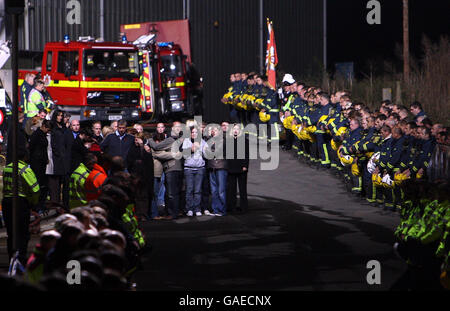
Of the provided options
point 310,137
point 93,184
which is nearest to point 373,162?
point 310,137

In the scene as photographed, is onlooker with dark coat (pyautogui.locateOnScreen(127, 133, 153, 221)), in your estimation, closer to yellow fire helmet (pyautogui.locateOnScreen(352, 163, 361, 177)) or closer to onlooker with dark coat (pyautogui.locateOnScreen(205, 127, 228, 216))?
onlooker with dark coat (pyautogui.locateOnScreen(205, 127, 228, 216))

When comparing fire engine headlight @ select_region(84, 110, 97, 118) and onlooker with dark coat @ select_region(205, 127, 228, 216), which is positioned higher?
fire engine headlight @ select_region(84, 110, 97, 118)

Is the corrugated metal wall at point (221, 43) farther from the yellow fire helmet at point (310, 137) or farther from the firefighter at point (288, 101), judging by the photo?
the yellow fire helmet at point (310, 137)

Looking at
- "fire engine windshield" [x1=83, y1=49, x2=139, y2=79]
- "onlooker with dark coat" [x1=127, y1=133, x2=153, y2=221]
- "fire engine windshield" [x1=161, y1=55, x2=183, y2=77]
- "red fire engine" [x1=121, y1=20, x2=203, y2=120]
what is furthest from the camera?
"fire engine windshield" [x1=161, y1=55, x2=183, y2=77]

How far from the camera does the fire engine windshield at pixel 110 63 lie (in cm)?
2583

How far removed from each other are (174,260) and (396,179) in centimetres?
533

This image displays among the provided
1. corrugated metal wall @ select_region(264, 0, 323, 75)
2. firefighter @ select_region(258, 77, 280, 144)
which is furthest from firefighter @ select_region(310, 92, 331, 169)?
corrugated metal wall @ select_region(264, 0, 323, 75)

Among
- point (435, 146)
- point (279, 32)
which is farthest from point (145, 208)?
point (279, 32)

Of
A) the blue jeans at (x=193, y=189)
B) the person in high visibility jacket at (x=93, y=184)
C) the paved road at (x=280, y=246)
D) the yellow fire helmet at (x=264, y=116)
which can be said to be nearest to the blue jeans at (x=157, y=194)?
the paved road at (x=280, y=246)

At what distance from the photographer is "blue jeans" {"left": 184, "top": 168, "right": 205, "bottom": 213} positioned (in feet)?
58.2

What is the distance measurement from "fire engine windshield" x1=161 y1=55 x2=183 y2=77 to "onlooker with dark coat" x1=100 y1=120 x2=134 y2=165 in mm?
12164

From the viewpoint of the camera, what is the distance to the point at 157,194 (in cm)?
1775

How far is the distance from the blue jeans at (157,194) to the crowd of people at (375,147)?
3.88 meters

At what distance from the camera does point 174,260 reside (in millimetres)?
12734
